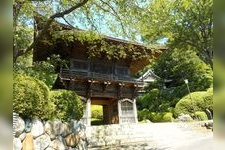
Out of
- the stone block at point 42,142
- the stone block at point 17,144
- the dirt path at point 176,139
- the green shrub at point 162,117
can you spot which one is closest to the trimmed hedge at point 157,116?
the green shrub at point 162,117

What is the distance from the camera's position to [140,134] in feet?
35.9

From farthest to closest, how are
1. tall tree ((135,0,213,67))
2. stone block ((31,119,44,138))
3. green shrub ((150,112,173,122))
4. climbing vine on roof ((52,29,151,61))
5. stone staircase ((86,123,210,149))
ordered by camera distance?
green shrub ((150,112,173,122)) → tall tree ((135,0,213,67)) → stone staircase ((86,123,210,149)) → climbing vine on roof ((52,29,151,61)) → stone block ((31,119,44,138))

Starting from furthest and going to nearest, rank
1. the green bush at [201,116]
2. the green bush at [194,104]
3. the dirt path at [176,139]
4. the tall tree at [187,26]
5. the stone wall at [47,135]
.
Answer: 1. the green bush at [194,104]
2. the green bush at [201,116]
3. the tall tree at [187,26]
4. the dirt path at [176,139]
5. the stone wall at [47,135]

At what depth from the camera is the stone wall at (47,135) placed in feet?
15.7

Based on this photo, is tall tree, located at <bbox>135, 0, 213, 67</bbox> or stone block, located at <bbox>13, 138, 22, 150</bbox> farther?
tall tree, located at <bbox>135, 0, 213, 67</bbox>

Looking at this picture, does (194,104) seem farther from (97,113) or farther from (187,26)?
(97,113)

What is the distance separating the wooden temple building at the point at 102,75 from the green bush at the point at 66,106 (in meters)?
5.87

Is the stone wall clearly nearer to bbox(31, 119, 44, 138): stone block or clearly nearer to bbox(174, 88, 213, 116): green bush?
bbox(31, 119, 44, 138): stone block

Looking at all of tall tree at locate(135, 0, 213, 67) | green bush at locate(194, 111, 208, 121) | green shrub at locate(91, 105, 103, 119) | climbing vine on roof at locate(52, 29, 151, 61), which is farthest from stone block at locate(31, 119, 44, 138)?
green shrub at locate(91, 105, 103, 119)

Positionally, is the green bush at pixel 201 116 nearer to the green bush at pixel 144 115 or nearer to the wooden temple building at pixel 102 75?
the green bush at pixel 144 115

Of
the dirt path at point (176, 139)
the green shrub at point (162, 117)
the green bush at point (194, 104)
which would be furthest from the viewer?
the green bush at point (194, 104)

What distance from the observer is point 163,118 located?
696 inches

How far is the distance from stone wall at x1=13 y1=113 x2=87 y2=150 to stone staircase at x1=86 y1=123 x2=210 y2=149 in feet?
7.35

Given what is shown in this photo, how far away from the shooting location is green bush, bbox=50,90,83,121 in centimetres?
630
